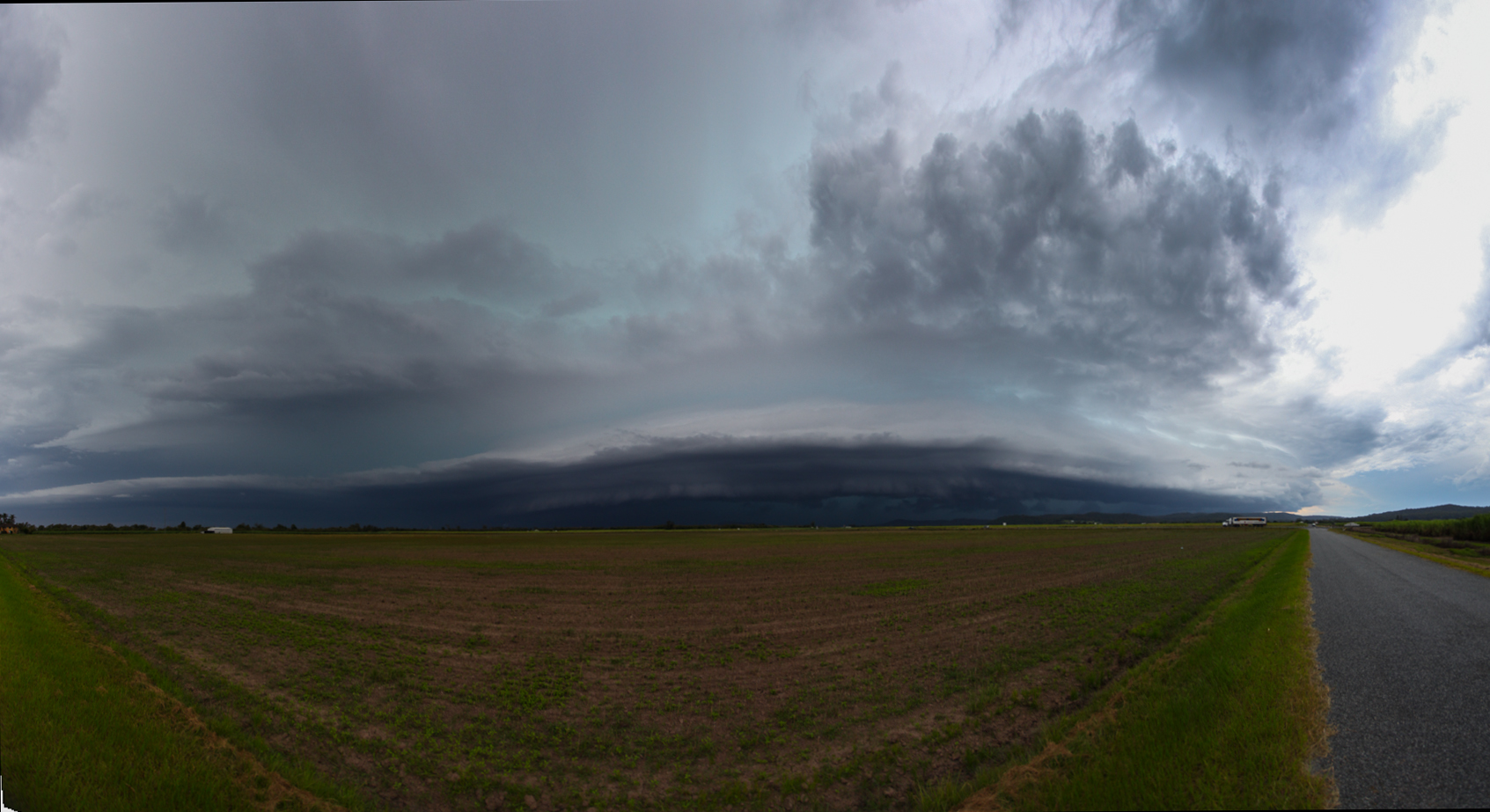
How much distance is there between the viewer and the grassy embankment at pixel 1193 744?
249 inches

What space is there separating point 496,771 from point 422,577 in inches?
1334

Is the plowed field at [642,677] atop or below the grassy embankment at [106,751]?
below

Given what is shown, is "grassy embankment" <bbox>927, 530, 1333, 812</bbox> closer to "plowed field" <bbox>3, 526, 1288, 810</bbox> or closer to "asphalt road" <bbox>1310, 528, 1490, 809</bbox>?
"asphalt road" <bbox>1310, 528, 1490, 809</bbox>

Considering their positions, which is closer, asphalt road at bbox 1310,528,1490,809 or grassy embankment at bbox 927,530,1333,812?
asphalt road at bbox 1310,528,1490,809

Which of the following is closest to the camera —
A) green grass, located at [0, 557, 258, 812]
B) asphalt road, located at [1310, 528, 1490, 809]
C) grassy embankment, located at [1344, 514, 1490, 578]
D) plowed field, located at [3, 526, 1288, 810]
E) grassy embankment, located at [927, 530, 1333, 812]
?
asphalt road, located at [1310, 528, 1490, 809]

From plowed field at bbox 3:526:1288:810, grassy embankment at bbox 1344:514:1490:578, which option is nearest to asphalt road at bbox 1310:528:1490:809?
plowed field at bbox 3:526:1288:810

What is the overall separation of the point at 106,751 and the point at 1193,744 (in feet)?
50.1

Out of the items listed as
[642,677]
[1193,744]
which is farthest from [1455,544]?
[642,677]

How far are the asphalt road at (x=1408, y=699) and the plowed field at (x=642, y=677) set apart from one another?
4.15 meters

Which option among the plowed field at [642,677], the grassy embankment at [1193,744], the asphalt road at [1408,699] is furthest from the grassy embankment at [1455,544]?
the grassy embankment at [1193,744]

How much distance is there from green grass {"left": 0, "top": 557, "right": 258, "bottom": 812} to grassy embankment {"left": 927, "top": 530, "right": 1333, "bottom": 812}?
10.5 metres

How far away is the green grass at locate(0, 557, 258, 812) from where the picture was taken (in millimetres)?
6447

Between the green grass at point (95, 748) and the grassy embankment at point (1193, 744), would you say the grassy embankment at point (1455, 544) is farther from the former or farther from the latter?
the green grass at point (95, 748)

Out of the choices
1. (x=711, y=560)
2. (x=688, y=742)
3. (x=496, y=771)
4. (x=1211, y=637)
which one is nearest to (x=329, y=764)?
(x=496, y=771)
